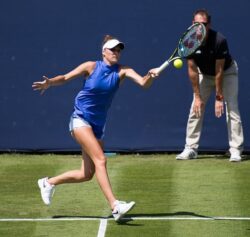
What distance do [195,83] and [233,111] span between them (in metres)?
0.78

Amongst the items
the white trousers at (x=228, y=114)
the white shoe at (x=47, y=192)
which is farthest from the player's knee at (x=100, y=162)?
the white trousers at (x=228, y=114)

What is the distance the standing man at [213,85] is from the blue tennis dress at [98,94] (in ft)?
9.28

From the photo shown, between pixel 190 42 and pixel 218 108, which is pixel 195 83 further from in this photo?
pixel 190 42

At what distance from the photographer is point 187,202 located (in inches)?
412

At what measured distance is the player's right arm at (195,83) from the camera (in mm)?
12424

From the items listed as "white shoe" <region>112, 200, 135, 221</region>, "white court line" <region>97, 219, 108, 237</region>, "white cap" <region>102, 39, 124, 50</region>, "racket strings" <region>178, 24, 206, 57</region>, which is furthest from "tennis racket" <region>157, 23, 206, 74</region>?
"white court line" <region>97, 219, 108, 237</region>

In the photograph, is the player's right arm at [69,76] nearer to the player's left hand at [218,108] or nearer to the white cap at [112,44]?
the white cap at [112,44]

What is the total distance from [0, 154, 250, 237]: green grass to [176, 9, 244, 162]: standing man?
28cm

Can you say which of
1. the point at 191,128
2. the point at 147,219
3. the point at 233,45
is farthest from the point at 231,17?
the point at 147,219

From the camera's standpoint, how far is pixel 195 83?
12625 mm

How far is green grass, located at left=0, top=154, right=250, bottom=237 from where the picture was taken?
30.3 feet

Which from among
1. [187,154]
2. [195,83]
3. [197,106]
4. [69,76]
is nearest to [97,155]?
[69,76]

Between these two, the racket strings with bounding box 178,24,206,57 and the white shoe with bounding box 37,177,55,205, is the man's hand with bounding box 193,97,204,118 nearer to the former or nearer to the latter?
the racket strings with bounding box 178,24,206,57

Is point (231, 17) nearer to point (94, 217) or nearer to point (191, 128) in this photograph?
point (191, 128)
